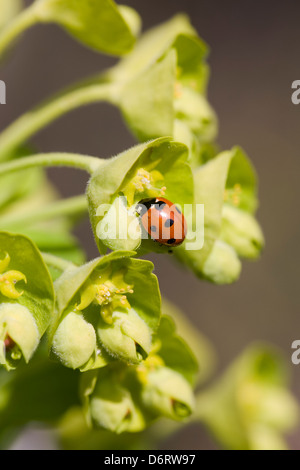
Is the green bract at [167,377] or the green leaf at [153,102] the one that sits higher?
the green leaf at [153,102]

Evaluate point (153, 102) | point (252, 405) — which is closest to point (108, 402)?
point (153, 102)

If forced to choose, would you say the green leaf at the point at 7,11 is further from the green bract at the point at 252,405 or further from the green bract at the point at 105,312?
the green bract at the point at 252,405

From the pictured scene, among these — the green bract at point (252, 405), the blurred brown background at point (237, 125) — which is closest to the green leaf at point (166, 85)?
the green bract at point (252, 405)

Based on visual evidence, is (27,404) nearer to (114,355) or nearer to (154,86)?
(114,355)

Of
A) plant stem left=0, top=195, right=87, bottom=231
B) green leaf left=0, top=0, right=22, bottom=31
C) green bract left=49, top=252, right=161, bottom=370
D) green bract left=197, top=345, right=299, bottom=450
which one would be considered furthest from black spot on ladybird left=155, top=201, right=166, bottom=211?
green bract left=197, top=345, right=299, bottom=450

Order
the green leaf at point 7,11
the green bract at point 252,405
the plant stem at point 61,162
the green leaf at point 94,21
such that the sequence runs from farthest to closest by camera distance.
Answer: the green bract at point 252,405, the green leaf at point 7,11, the green leaf at point 94,21, the plant stem at point 61,162

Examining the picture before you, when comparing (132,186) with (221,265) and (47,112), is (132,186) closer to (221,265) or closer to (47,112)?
(221,265)
